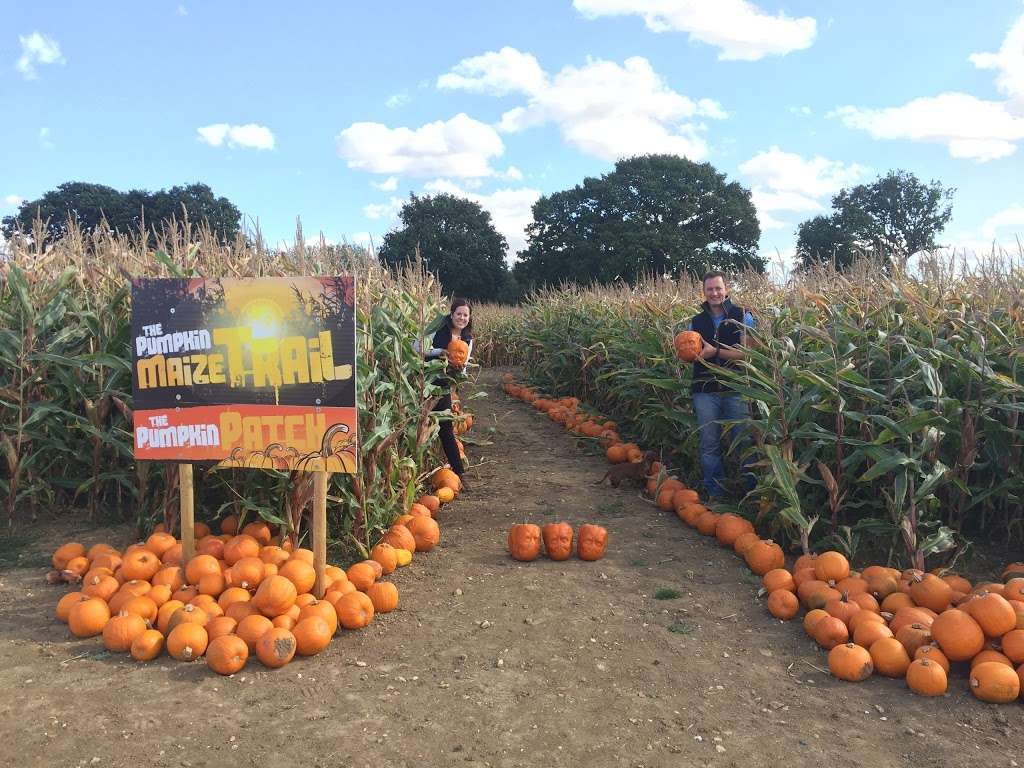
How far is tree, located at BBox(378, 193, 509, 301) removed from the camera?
128 ft

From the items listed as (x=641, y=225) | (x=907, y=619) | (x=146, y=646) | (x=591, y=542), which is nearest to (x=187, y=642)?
(x=146, y=646)

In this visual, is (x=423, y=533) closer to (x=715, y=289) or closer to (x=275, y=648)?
(x=275, y=648)

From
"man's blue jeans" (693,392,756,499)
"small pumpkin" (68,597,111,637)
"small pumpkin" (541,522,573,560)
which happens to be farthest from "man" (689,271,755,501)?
"small pumpkin" (68,597,111,637)

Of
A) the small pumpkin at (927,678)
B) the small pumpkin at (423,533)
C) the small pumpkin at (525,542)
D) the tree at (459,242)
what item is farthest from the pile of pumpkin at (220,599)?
the tree at (459,242)

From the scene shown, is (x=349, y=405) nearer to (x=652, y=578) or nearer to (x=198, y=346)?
(x=198, y=346)

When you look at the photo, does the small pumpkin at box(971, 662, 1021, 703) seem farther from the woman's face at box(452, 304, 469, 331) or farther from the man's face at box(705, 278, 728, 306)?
the woman's face at box(452, 304, 469, 331)

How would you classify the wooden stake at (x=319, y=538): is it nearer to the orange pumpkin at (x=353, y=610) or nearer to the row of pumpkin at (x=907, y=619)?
the orange pumpkin at (x=353, y=610)

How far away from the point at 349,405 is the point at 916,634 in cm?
324

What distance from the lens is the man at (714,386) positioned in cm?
576

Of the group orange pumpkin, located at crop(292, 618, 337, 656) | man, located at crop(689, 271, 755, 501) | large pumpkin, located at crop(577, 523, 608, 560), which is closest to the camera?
orange pumpkin, located at crop(292, 618, 337, 656)

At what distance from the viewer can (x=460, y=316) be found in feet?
20.7

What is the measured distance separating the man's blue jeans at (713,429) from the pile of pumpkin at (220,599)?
3.00m

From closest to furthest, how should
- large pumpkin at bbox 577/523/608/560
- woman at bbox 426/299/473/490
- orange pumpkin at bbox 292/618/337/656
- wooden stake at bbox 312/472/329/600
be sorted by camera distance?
orange pumpkin at bbox 292/618/337/656, wooden stake at bbox 312/472/329/600, large pumpkin at bbox 577/523/608/560, woman at bbox 426/299/473/490

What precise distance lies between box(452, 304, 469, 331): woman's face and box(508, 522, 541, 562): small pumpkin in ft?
7.69
